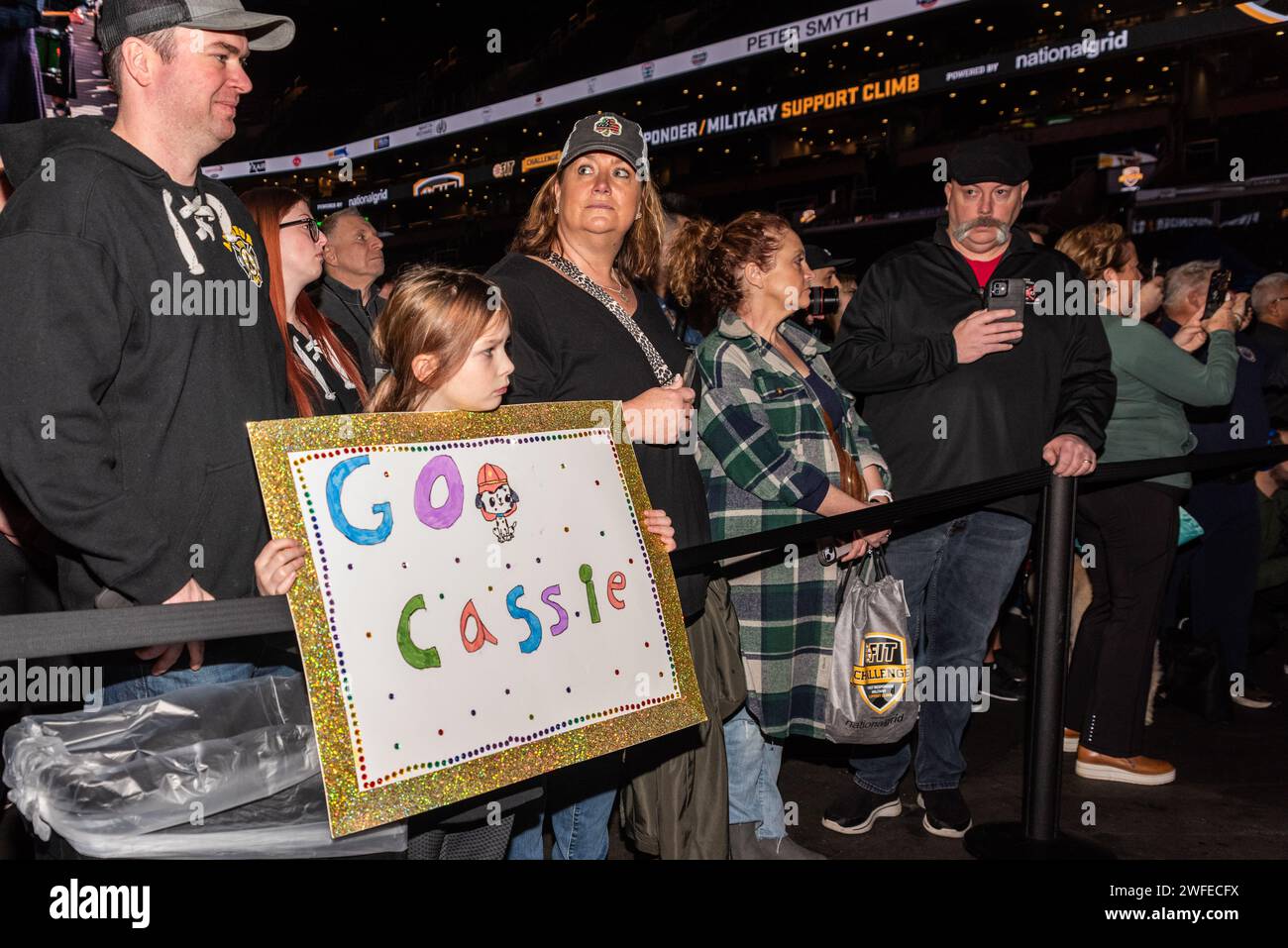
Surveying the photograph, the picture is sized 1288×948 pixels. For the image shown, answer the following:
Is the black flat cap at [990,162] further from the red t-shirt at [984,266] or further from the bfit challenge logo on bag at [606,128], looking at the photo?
the bfit challenge logo on bag at [606,128]

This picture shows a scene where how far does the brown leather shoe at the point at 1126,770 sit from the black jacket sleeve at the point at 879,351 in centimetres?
166

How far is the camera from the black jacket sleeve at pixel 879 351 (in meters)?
3.33

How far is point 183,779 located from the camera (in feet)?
4.89

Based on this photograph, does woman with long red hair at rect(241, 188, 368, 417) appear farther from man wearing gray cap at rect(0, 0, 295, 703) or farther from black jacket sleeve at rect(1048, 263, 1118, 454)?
black jacket sleeve at rect(1048, 263, 1118, 454)

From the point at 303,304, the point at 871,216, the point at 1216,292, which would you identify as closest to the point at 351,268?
the point at 303,304

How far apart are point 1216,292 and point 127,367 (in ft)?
12.7

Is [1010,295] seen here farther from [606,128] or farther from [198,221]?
[198,221]

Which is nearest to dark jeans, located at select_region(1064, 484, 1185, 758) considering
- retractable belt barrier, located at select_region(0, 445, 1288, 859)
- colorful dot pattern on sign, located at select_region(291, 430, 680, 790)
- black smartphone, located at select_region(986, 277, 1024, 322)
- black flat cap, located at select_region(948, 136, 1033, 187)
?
retractable belt barrier, located at select_region(0, 445, 1288, 859)

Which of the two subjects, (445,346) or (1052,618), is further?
(1052,618)

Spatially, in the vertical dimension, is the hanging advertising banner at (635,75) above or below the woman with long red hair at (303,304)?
above

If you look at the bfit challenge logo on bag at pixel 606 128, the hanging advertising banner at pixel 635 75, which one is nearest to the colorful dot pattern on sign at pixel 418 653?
the bfit challenge logo on bag at pixel 606 128

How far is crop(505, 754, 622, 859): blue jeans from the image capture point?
2.47m

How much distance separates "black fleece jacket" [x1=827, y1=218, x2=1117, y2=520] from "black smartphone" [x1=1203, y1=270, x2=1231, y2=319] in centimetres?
84
